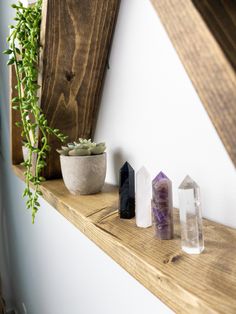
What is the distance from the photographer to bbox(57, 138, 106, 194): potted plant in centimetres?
83

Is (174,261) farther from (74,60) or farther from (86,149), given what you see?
(74,60)

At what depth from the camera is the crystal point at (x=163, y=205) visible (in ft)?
1.77

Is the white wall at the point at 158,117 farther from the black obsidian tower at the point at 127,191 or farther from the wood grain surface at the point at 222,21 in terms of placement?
the wood grain surface at the point at 222,21

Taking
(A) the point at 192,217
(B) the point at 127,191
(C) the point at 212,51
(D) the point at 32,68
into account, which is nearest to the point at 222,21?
(C) the point at 212,51

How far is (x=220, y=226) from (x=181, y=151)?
0.16m

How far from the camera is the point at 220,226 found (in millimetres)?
555

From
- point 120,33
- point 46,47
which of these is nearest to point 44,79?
point 46,47

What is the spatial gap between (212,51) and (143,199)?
0.36 m

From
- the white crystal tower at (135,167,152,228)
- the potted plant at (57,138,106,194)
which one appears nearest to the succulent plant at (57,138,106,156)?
the potted plant at (57,138,106,194)

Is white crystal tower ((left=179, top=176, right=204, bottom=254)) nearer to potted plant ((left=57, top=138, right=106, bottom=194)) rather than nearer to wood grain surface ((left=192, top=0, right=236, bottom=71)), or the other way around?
wood grain surface ((left=192, top=0, right=236, bottom=71))

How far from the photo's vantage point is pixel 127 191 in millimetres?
659

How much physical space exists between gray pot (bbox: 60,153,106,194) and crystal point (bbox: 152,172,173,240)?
0.32m

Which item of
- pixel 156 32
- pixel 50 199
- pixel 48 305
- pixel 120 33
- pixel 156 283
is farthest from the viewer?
pixel 48 305

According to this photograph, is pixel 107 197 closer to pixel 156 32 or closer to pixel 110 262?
pixel 110 262
